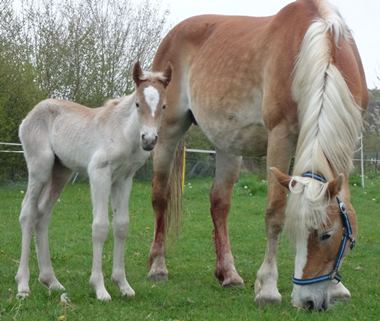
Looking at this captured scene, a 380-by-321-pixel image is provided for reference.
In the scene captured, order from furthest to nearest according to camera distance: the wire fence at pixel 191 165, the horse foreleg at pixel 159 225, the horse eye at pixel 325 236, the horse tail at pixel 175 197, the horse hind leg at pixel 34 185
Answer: the wire fence at pixel 191 165 < the horse tail at pixel 175 197 < the horse foreleg at pixel 159 225 < the horse hind leg at pixel 34 185 < the horse eye at pixel 325 236

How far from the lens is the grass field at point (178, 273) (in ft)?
14.8

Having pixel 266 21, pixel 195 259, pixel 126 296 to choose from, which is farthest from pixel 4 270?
pixel 266 21

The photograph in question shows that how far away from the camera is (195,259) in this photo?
7672 millimetres

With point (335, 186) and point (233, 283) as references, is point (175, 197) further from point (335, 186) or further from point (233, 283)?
point (335, 186)

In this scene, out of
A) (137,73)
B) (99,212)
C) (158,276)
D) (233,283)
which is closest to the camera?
(137,73)

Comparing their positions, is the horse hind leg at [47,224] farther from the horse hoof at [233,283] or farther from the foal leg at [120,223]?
the horse hoof at [233,283]

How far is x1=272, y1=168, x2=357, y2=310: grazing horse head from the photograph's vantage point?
13.4 ft

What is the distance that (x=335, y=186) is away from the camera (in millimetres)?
4062

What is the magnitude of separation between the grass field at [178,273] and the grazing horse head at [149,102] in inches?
47.7

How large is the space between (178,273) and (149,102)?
2516 mm

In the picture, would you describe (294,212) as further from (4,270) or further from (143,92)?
(4,270)

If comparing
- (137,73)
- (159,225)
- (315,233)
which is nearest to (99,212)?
(137,73)

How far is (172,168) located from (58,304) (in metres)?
2.85

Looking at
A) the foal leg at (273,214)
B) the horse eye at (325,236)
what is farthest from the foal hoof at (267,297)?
the horse eye at (325,236)
